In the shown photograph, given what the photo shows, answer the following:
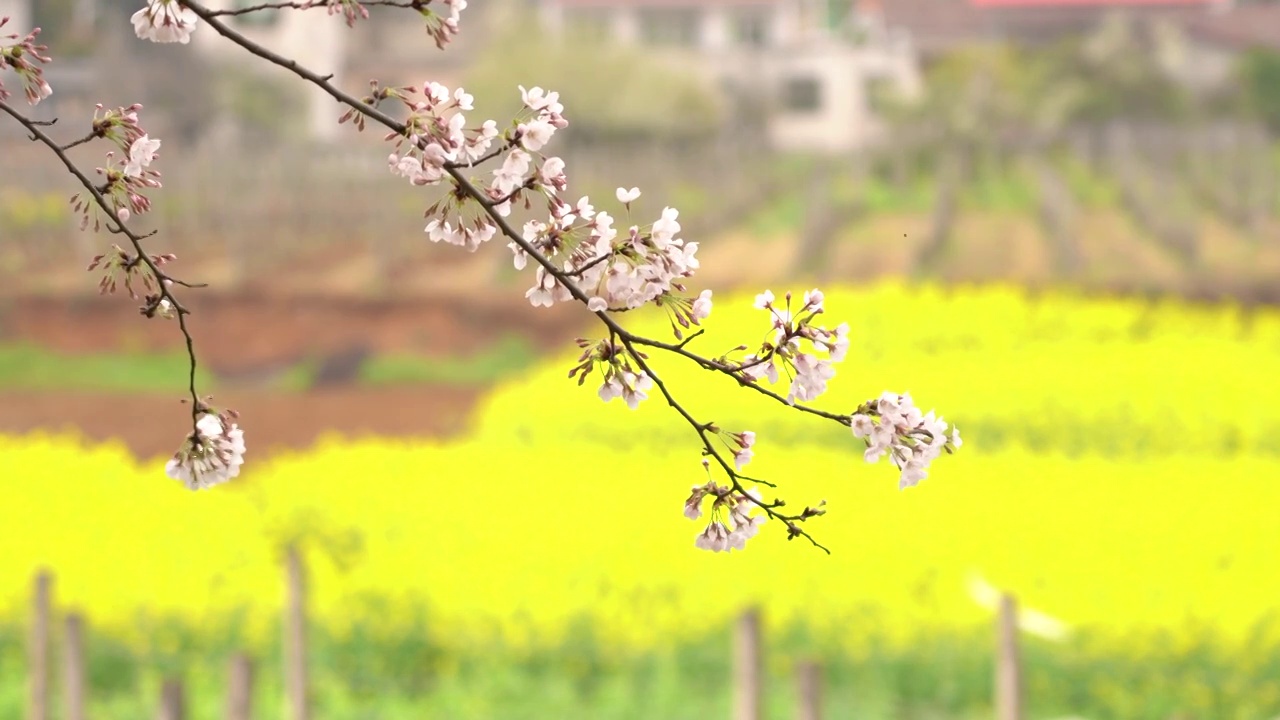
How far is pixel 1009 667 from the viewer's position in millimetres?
4297

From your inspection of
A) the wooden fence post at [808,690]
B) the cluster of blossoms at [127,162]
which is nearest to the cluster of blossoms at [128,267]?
the cluster of blossoms at [127,162]

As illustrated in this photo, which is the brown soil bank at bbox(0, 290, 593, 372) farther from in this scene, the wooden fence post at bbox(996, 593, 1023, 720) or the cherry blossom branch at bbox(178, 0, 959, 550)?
the cherry blossom branch at bbox(178, 0, 959, 550)

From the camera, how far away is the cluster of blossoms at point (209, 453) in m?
1.40

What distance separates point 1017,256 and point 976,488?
10.8m

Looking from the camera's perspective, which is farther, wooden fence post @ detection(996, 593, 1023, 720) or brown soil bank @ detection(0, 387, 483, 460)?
brown soil bank @ detection(0, 387, 483, 460)

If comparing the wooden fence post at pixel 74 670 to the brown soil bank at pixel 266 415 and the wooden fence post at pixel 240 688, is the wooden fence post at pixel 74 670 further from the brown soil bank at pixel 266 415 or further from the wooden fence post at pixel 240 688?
the brown soil bank at pixel 266 415

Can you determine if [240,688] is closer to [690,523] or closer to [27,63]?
[690,523]

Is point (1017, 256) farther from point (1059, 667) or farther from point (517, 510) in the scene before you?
point (1059, 667)

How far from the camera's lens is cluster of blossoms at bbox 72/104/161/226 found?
139cm

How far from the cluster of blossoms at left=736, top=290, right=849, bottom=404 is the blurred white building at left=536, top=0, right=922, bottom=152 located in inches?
924

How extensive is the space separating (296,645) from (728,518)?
3.65 m

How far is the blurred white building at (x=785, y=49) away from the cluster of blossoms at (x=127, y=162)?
23.4m

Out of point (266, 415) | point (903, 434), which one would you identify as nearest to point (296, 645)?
point (903, 434)

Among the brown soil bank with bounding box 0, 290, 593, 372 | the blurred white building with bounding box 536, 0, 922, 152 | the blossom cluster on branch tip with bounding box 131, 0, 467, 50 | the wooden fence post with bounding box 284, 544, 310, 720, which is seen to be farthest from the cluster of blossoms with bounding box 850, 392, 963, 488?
the blurred white building with bounding box 536, 0, 922, 152
